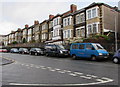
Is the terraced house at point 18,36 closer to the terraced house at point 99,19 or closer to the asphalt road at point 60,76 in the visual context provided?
the terraced house at point 99,19

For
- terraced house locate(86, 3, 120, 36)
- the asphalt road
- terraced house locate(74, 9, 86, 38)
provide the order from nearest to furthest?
the asphalt road < terraced house locate(86, 3, 120, 36) < terraced house locate(74, 9, 86, 38)

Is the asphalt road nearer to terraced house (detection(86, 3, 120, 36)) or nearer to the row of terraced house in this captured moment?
the row of terraced house

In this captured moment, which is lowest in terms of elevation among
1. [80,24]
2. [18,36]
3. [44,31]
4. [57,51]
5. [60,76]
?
[60,76]

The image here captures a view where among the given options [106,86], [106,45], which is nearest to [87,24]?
[106,45]

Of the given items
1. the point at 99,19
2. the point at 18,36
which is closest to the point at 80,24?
the point at 99,19

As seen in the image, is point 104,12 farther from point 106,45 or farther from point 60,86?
point 60,86

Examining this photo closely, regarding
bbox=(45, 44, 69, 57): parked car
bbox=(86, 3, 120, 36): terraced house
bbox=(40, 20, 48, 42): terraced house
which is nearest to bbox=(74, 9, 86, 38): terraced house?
bbox=(86, 3, 120, 36): terraced house

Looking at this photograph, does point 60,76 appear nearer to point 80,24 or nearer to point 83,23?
point 83,23

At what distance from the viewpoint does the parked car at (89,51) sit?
15.5m

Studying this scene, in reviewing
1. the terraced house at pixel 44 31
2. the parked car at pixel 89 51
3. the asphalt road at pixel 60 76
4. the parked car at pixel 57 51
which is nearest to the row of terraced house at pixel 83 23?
the terraced house at pixel 44 31

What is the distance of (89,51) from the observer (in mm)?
16234

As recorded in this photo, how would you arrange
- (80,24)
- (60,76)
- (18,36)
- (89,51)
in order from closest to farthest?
(60,76), (89,51), (80,24), (18,36)

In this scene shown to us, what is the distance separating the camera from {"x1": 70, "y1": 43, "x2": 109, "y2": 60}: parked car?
50.8 ft

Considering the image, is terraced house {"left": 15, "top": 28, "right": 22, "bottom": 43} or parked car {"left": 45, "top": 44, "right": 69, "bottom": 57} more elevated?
terraced house {"left": 15, "top": 28, "right": 22, "bottom": 43}
